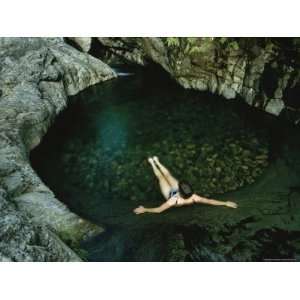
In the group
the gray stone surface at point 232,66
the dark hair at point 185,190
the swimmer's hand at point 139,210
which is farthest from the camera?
the gray stone surface at point 232,66

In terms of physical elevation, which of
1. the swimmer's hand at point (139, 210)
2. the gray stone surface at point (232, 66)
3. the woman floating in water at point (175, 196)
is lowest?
the swimmer's hand at point (139, 210)

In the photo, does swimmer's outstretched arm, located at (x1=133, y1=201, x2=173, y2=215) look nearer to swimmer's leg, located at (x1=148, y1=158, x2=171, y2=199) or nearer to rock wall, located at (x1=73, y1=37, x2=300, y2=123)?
swimmer's leg, located at (x1=148, y1=158, x2=171, y2=199)

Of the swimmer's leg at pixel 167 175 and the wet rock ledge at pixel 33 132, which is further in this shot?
the swimmer's leg at pixel 167 175

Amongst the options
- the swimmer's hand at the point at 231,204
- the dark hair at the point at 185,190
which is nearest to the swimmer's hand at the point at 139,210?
the dark hair at the point at 185,190

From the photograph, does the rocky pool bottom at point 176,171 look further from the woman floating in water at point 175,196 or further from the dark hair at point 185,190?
the dark hair at point 185,190

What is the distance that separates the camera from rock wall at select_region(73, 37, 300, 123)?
1096 centimetres

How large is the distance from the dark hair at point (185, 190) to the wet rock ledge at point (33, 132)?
1.99 m

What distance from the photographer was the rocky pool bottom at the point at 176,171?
7.03m

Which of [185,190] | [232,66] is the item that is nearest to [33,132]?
[185,190]

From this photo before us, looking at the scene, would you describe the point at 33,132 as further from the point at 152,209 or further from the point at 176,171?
the point at 152,209

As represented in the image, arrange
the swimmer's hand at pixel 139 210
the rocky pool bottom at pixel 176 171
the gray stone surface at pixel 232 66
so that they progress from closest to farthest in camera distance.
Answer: the rocky pool bottom at pixel 176 171
the swimmer's hand at pixel 139 210
the gray stone surface at pixel 232 66

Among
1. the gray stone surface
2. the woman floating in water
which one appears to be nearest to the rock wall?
the gray stone surface

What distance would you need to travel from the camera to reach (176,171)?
9094 millimetres
